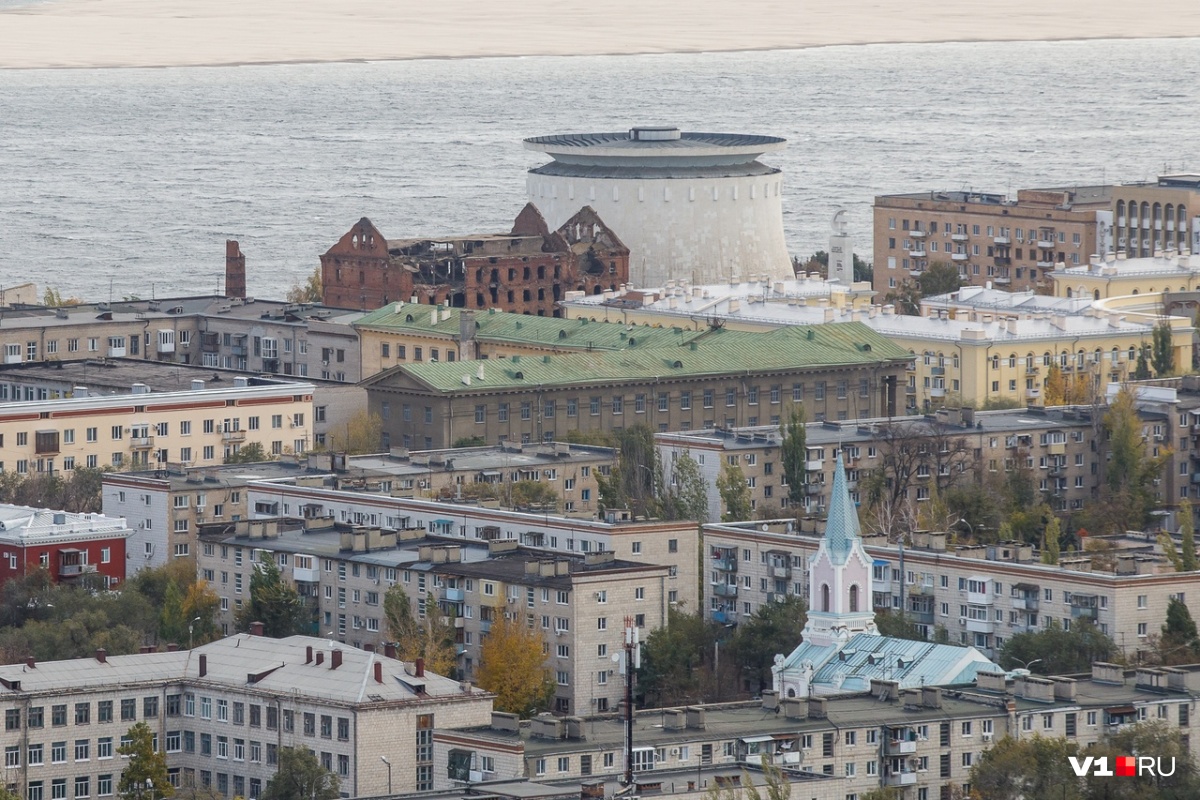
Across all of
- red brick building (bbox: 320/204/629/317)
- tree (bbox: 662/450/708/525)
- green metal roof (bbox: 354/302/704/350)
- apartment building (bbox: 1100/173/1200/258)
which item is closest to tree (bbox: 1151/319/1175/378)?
green metal roof (bbox: 354/302/704/350)

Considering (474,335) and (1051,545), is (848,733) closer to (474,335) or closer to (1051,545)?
(1051,545)

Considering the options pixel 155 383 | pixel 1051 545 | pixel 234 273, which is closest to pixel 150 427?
pixel 155 383

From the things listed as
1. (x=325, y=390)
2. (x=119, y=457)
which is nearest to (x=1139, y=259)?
(x=325, y=390)

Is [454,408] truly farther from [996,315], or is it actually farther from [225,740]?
[225,740]

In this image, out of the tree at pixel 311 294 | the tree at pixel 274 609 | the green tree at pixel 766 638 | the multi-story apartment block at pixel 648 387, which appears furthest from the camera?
the tree at pixel 311 294

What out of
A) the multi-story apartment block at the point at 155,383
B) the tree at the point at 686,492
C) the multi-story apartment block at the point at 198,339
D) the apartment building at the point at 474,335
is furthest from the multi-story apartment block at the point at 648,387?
the multi-story apartment block at the point at 198,339

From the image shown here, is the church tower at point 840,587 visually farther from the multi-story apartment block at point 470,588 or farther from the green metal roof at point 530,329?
the green metal roof at point 530,329
